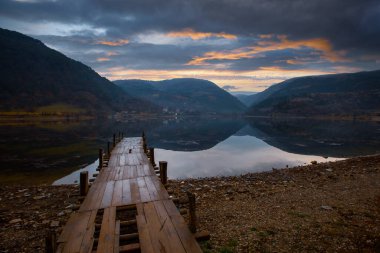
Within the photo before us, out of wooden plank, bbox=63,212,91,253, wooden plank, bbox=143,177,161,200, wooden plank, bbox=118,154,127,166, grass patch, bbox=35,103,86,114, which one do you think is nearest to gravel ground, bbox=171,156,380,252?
wooden plank, bbox=143,177,161,200

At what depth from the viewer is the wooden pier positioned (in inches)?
267

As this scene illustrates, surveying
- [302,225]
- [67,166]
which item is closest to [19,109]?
[67,166]

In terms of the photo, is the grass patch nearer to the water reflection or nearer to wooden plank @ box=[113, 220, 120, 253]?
the water reflection

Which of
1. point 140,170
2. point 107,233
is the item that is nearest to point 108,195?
point 107,233

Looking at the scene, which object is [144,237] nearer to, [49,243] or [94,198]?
[49,243]

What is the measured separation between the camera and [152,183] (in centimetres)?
1237

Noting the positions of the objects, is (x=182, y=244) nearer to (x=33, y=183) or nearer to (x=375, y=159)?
(x=33, y=183)

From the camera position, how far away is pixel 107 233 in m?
7.41

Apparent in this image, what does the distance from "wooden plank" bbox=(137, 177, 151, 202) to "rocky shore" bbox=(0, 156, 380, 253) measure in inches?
102

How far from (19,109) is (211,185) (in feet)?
612

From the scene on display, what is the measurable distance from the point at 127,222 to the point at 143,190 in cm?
307

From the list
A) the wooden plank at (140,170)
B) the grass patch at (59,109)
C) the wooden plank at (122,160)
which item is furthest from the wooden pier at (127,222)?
the grass patch at (59,109)

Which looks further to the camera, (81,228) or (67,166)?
(67,166)

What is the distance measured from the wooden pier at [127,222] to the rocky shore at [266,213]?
104 cm
